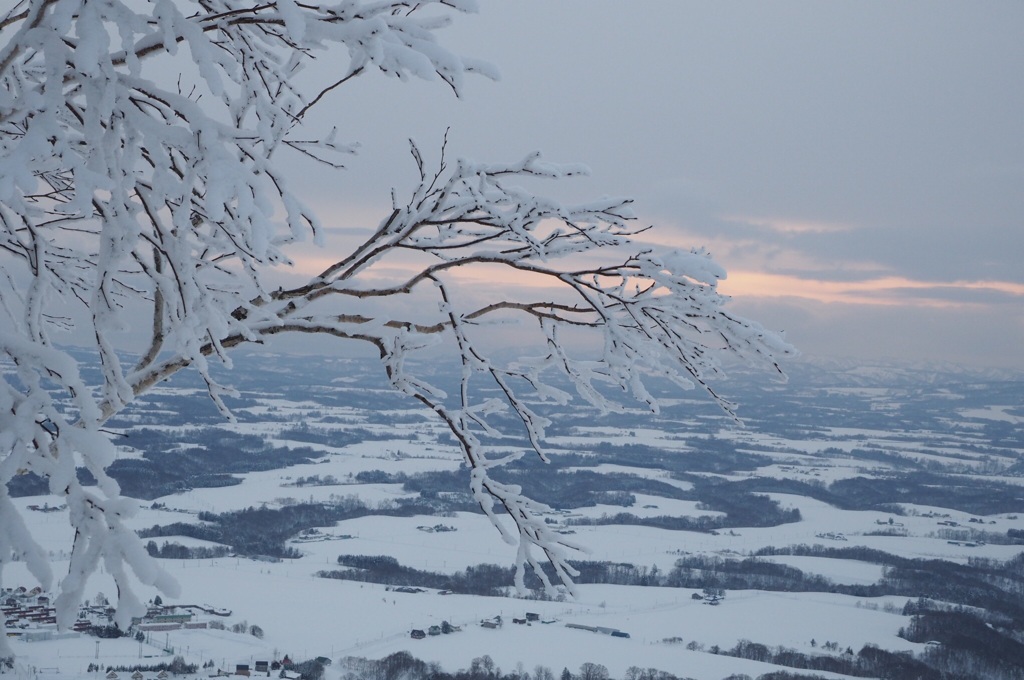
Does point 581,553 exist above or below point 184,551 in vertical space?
above

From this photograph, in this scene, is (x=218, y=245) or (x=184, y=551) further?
(x=184, y=551)

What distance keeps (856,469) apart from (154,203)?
3542 inches

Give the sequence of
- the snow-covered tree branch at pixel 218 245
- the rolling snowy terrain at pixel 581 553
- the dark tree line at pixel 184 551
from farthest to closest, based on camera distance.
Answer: the dark tree line at pixel 184 551, the rolling snowy terrain at pixel 581 553, the snow-covered tree branch at pixel 218 245

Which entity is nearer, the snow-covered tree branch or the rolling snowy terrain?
the snow-covered tree branch

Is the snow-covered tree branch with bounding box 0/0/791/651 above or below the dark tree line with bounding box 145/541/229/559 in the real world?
above

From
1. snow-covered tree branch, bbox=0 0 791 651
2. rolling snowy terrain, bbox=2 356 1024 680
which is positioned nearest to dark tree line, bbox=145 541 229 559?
rolling snowy terrain, bbox=2 356 1024 680

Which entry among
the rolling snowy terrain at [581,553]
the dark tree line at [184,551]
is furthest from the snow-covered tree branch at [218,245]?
the dark tree line at [184,551]

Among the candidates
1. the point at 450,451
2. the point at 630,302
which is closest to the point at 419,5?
the point at 630,302

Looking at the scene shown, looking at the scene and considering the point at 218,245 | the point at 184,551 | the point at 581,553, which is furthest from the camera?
the point at 184,551

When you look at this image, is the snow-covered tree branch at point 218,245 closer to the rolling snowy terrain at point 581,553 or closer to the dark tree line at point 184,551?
the rolling snowy terrain at point 581,553

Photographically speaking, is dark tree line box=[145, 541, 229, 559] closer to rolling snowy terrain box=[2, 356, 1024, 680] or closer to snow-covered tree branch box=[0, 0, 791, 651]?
rolling snowy terrain box=[2, 356, 1024, 680]

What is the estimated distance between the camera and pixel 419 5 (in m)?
2.05

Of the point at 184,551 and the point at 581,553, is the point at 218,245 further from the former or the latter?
the point at 184,551

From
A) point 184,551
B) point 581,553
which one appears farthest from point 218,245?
point 184,551
